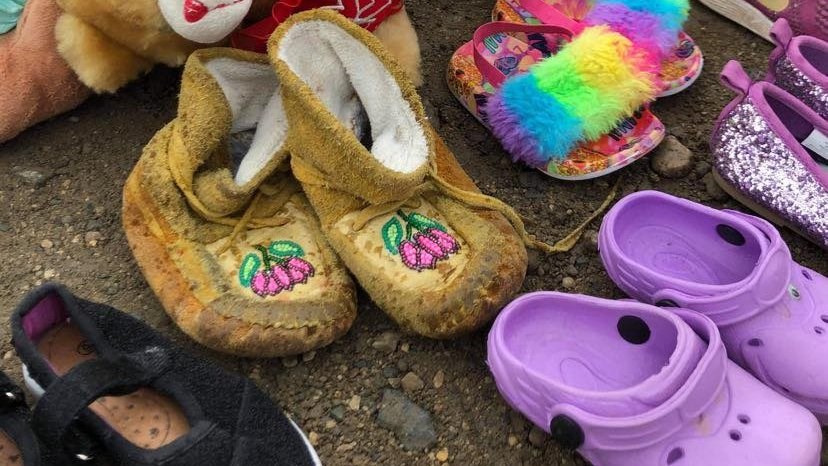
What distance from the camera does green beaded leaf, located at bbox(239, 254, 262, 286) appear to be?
3.33 ft

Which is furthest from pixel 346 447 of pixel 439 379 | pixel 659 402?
pixel 659 402

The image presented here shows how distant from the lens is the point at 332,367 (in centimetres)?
105

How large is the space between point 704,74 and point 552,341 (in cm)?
76

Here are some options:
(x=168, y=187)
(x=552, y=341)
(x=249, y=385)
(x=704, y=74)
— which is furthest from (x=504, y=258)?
(x=704, y=74)

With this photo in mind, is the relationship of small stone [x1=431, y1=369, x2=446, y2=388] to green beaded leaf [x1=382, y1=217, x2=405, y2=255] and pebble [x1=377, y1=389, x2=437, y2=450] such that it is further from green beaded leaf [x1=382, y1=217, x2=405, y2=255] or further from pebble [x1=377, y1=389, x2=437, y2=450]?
green beaded leaf [x1=382, y1=217, x2=405, y2=255]

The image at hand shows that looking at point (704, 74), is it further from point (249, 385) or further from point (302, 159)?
point (249, 385)

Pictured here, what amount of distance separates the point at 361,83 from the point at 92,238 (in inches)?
19.4

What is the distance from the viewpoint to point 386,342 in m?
1.07

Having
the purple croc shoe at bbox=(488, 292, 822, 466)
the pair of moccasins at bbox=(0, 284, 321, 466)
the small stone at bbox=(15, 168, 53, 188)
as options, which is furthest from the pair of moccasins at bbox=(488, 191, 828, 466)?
the small stone at bbox=(15, 168, 53, 188)

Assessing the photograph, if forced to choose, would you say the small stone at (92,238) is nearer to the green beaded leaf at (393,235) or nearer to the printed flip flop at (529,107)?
the green beaded leaf at (393,235)

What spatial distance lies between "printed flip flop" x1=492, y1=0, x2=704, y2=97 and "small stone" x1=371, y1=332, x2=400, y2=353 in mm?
678

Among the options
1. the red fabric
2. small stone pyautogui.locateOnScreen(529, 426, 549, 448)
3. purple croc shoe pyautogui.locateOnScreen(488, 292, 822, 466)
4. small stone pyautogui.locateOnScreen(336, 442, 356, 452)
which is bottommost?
small stone pyautogui.locateOnScreen(336, 442, 356, 452)

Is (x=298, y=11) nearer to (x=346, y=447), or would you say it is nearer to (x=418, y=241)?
(x=418, y=241)

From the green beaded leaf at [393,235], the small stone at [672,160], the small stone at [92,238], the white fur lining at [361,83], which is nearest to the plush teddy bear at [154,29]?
the white fur lining at [361,83]
